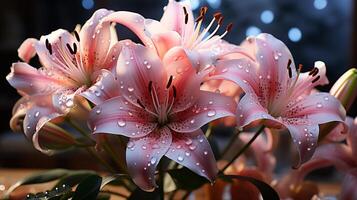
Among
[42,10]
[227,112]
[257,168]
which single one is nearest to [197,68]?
[227,112]

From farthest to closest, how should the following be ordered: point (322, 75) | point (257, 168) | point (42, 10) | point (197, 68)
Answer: point (42, 10) → point (257, 168) → point (322, 75) → point (197, 68)

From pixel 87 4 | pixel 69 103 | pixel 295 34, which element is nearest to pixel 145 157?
pixel 69 103

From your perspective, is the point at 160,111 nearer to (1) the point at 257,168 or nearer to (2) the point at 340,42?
(1) the point at 257,168

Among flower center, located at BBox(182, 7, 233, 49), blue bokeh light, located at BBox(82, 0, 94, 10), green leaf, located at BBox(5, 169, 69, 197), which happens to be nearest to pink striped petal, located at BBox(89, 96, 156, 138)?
flower center, located at BBox(182, 7, 233, 49)

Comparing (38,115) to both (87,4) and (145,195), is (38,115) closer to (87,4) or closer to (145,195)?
(145,195)

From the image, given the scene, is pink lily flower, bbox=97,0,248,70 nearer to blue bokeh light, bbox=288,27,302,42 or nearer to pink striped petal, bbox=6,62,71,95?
pink striped petal, bbox=6,62,71,95

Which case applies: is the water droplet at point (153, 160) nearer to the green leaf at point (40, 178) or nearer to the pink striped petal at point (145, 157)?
the pink striped petal at point (145, 157)

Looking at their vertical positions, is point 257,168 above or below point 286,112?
below
